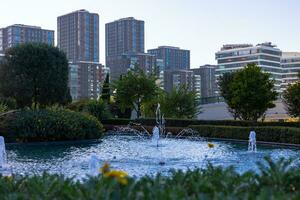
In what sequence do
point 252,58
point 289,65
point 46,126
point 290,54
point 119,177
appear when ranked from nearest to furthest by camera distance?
1. point 119,177
2. point 46,126
3. point 252,58
4. point 289,65
5. point 290,54

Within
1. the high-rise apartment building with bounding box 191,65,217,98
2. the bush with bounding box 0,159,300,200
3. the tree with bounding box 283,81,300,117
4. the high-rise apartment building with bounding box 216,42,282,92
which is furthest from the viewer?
the high-rise apartment building with bounding box 216,42,282,92

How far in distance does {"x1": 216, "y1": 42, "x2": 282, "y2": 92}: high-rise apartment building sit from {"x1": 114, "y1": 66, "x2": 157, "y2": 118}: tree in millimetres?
76269

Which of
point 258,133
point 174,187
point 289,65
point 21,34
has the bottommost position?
point 258,133

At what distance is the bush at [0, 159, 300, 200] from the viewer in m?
3.74

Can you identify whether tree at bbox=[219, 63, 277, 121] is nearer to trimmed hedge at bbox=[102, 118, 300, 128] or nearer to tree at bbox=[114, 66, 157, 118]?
trimmed hedge at bbox=[102, 118, 300, 128]

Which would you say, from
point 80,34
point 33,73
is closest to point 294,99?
point 33,73

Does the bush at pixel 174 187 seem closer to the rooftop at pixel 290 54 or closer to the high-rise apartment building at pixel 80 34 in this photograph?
the high-rise apartment building at pixel 80 34

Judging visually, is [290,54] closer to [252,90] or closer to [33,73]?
[252,90]

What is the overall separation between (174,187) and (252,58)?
375 ft

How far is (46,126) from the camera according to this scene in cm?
2256

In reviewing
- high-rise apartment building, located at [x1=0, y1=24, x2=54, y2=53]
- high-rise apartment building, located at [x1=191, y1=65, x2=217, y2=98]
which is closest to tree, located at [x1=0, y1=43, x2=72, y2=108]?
high-rise apartment building, located at [x1=0, y1=24, x2=54, y2=53]

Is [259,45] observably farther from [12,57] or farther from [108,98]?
[12,57]

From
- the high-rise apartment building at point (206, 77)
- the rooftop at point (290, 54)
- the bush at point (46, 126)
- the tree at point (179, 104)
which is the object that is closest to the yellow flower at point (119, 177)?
the bush at point (46, 126)

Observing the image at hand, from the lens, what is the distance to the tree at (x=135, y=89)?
38.8 m
